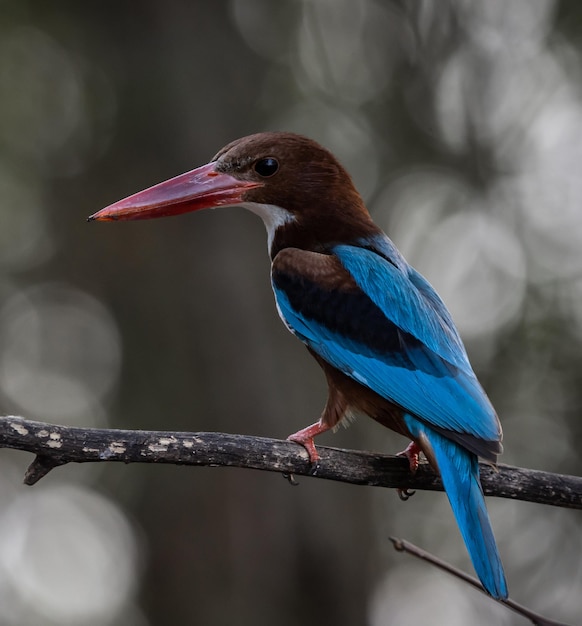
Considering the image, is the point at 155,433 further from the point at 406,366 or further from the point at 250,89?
the point at 250,89

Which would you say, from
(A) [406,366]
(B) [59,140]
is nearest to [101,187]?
(B) [59,140]

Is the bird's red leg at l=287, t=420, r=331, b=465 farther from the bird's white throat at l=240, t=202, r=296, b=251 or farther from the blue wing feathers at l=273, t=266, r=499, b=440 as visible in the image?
the bird's white throat at l=240, t=202, r=296, b=251

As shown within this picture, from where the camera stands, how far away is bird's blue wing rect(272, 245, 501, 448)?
3.18 meters

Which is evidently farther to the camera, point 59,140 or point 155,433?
point 59,140

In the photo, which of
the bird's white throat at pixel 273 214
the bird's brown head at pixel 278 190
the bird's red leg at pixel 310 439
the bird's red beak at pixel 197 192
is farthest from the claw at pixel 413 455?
the bird's red beak at pixel 197 192

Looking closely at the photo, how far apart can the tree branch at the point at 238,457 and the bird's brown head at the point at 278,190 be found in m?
1.09

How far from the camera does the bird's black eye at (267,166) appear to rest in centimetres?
378

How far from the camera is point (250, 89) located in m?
8.12

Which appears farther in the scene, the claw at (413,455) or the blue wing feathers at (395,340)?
the claw at (413,455)

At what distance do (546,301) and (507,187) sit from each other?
1.12 meters

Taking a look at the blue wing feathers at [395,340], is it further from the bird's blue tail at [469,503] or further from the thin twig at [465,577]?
the thin twig at [465,577]

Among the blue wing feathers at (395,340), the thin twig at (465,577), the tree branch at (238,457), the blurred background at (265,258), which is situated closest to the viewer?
the thin twig at (465,577)

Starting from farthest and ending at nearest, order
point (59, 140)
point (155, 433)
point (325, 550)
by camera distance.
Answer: point (59, 140) < point (325, 550) < point (155, 433)

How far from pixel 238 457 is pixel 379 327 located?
3.04ft
